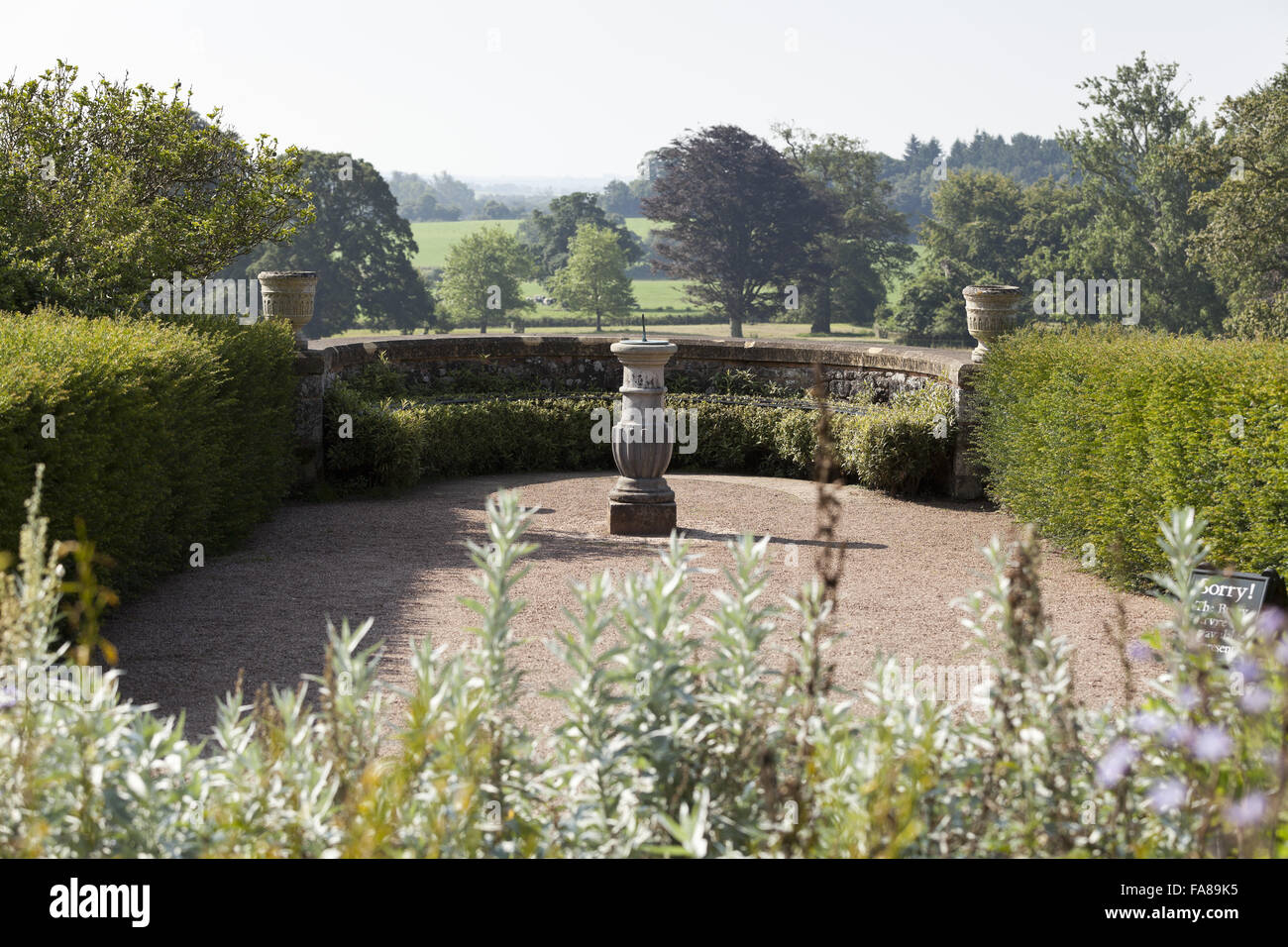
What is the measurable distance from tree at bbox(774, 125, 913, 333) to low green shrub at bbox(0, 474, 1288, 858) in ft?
187

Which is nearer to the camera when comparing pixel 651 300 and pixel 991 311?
pixel 991 311

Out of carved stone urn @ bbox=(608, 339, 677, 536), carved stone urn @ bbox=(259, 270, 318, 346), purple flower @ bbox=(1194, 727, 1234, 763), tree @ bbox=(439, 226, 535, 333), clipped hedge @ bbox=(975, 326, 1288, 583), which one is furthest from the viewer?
tree @ bbox=(439, 226, 535, 333)

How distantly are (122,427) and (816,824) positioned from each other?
527cm

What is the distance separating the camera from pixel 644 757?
2.71 metres

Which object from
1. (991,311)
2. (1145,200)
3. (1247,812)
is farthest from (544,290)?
(1247,812)

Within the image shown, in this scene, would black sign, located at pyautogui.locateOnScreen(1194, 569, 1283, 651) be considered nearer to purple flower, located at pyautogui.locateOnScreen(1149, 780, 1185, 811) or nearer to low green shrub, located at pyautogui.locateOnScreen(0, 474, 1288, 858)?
low green shrub, located at pyautogui.locateOnScreen(0, 474, 1288, 858)

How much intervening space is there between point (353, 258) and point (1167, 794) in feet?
171

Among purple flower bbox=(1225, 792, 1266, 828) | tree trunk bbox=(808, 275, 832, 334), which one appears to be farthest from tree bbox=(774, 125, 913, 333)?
purple flower bbox=(1225, 792, 1266, 828)

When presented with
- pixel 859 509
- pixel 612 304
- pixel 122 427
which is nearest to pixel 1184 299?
pixel 612 304

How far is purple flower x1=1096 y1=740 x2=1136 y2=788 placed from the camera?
8.37ft

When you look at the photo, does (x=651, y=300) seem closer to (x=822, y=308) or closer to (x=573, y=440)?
(x=822, y=308)

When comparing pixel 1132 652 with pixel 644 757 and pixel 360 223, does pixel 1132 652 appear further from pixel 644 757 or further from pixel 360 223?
pixel 360 223

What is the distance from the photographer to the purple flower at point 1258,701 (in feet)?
8.13

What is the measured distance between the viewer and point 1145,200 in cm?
4856
